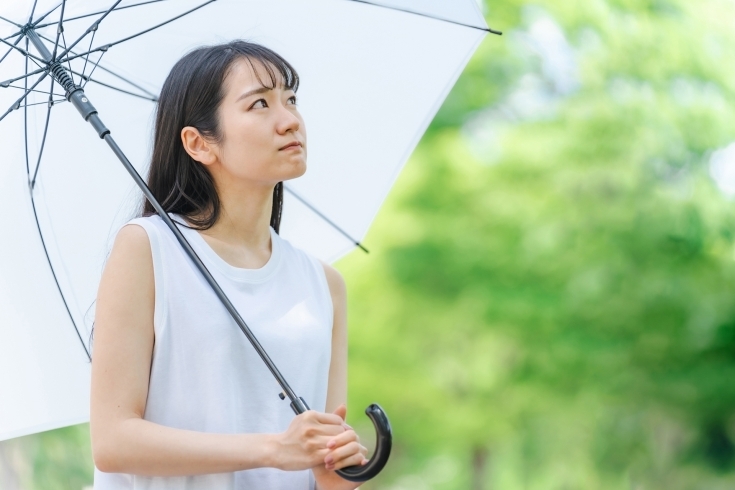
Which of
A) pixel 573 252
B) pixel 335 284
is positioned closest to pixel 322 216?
pixel 335 284

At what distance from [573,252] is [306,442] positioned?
18.5ft

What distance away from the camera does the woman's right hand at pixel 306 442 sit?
1272mm

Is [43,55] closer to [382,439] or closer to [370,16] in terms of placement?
[370,16]

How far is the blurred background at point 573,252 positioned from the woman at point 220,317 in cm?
525

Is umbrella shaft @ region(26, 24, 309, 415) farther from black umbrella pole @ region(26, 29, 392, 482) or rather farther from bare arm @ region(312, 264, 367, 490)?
bare arm @ region(312, 264, 367, 490)

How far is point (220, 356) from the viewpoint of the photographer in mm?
1425

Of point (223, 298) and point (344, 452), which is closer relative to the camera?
point (344, 452)

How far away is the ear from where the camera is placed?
5.06 ft

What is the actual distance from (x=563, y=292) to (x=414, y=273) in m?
1.07

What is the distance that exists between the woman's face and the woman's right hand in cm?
41

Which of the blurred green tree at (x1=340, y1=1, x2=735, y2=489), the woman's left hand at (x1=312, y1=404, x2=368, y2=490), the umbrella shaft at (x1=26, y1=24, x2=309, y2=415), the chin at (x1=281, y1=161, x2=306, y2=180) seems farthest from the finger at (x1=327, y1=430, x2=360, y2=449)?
the blurred green tree at (x1=340, y1=1, x2=735, y2=489)

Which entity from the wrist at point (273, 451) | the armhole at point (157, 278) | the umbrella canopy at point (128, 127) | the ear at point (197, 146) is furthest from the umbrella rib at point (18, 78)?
the wrist at point (273, 451)

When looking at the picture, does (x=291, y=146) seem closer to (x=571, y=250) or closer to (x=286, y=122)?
(x=286, y=122)

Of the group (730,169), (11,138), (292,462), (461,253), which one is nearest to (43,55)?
(11,138)
